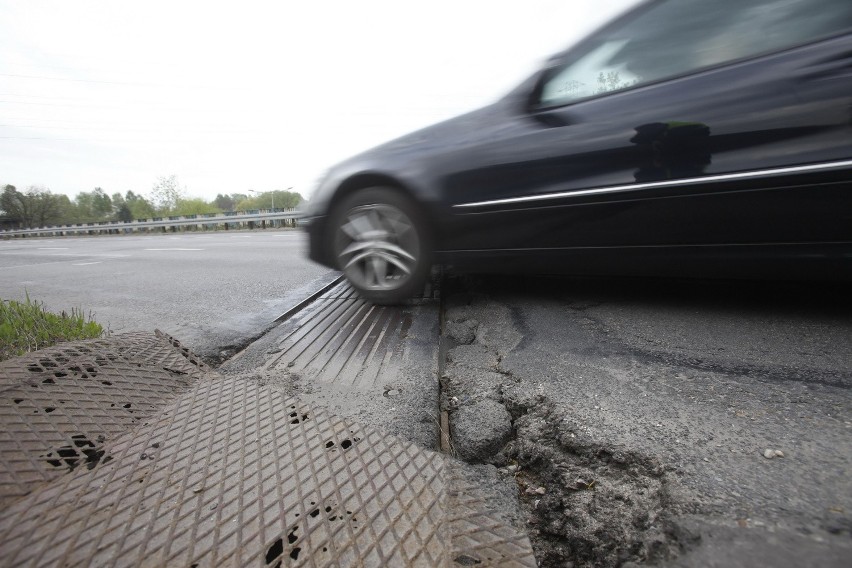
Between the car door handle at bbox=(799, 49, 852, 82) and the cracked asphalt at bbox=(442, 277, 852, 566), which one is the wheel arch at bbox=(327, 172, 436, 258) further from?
the car door handle at bbox=(799, 49, 852, 82)

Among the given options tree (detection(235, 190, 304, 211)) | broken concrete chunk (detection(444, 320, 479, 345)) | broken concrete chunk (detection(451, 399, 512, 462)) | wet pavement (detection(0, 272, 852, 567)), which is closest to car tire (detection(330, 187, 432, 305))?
broken concrete chunk (detection(444, 320, 479, 345))

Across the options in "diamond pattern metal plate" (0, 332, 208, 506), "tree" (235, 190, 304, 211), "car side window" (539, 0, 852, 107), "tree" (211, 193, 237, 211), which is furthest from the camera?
"tree" (211, 193, 237, 211)

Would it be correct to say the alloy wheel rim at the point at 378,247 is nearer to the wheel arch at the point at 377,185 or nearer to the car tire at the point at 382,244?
the car tire at the point at 382,244

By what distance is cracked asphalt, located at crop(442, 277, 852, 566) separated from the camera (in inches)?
33.6

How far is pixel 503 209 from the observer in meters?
2.29

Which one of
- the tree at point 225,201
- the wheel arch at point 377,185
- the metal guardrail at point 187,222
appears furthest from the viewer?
the tree at point 225,201

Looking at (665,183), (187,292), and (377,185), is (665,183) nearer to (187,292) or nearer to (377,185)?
(377,185)

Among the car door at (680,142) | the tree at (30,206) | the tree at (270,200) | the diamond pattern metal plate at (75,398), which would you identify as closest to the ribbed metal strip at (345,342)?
the diamond pattern metal plate at (75,398)

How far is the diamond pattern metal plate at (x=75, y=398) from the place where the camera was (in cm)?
109

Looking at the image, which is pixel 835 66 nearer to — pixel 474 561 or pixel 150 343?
pixel 474 561

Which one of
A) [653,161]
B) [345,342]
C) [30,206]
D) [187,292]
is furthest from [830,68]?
[30,206]

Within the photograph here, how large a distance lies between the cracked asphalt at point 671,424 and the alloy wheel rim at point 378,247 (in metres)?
0.57

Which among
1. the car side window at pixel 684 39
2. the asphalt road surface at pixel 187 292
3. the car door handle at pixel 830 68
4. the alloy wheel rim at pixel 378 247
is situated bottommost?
the asphalt road surface at pixel 187 292

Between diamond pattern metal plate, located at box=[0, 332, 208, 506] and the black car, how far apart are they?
1.38 metres
